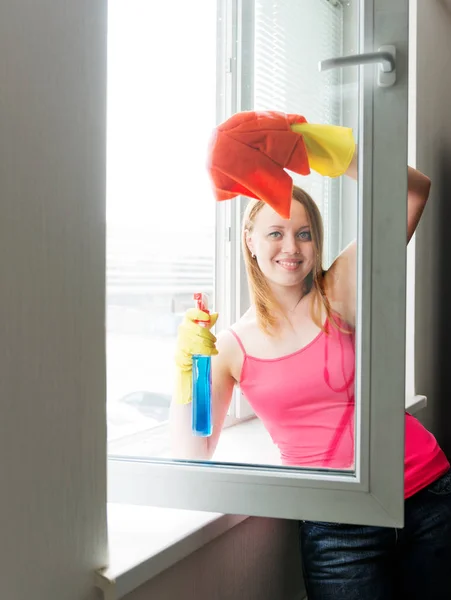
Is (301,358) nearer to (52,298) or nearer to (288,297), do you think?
(288,297)

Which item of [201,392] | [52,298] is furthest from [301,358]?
[52,298]

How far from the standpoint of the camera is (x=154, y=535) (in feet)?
3.51

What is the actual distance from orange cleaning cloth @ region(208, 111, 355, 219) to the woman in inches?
1.1

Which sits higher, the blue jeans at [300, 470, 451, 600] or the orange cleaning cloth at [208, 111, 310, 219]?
the orange cleaning cloth at [208, 111, 310, 219]

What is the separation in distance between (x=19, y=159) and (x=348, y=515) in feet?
2.62

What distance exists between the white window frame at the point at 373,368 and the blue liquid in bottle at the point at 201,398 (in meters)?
0.08

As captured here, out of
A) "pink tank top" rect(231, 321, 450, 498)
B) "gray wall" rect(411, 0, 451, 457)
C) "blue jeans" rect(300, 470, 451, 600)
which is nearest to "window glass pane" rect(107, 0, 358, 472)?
"pink tank top" rect(231, 321, 450, 498)

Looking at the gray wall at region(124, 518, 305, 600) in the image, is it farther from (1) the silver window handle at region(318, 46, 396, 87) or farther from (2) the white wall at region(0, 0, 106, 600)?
(1) the silver window handle at region(318, 46, 396, 87)

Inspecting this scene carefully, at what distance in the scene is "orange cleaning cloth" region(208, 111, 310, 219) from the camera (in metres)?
1.14

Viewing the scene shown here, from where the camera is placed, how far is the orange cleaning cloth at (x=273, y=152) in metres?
1.14

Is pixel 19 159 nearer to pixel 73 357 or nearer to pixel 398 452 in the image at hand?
pixel 73 357

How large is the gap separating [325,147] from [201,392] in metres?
0.51

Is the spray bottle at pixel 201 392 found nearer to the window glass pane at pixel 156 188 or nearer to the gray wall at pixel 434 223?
the window glass pane at pixel 156 188

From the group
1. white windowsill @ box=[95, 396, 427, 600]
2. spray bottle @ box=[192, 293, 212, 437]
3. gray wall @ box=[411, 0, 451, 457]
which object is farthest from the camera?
gray wall @ box=[411, 0, 451, 457]
